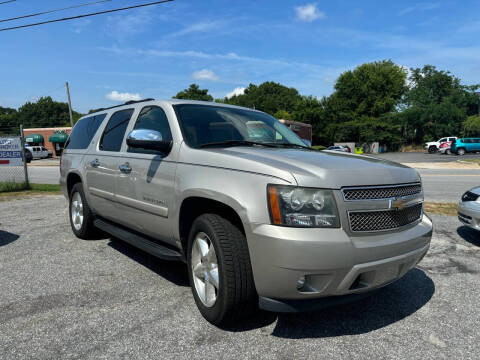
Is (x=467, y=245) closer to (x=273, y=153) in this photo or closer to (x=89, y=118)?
(x=273, y=153)

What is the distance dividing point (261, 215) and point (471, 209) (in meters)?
3.87

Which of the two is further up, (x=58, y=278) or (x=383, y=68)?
(x=383, y=68)

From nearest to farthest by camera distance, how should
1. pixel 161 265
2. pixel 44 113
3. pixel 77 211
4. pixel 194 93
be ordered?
pixel 161 265 < pixel 77 211 < pixel 194 93 < pixel 44 113

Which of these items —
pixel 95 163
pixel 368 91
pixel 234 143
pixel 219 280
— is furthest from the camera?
pixel 368 91

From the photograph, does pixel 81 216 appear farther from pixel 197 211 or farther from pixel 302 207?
pixel 302 207

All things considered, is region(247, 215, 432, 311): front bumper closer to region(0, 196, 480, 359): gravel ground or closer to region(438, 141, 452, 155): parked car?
region(0, 196, 480, 359): gravel ground

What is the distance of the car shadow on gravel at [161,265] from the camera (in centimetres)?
382

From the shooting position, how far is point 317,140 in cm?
6156

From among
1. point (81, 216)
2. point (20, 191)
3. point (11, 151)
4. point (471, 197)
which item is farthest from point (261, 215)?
point (11, 151)

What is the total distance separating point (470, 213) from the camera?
192 inches

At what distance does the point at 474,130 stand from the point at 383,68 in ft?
69.3

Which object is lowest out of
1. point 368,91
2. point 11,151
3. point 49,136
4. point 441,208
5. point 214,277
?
point 441,208

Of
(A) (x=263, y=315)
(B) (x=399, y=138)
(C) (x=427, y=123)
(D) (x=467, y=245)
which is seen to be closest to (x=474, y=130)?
(C) (x=427, y=123)

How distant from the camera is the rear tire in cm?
504
